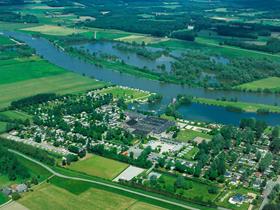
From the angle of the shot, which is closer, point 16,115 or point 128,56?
point 16,115

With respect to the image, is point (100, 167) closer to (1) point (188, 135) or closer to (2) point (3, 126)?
(1) point (188, 135)

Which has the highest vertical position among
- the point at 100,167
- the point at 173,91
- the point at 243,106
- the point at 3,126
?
the point at 173,91

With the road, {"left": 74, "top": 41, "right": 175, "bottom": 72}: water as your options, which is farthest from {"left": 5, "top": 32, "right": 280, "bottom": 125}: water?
the road

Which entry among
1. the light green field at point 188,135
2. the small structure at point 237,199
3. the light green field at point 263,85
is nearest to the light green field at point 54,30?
the light green field at point 263,85

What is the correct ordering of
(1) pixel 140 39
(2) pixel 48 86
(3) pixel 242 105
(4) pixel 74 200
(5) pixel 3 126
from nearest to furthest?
(4) pixel 74 200
(5) pixel 3 126
(3) pixel 242 105
(2) pixel 48 86
(1) pixel 140 39

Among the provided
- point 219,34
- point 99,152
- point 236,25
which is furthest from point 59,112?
point 236,25

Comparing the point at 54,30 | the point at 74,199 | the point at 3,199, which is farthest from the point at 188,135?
the point at 54,30
